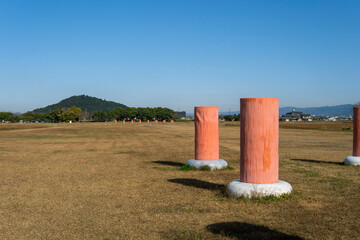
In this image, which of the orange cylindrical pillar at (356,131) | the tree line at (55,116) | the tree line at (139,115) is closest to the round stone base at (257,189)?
the orange cylindrical pillar at (356,131)

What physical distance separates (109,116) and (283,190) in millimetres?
176851

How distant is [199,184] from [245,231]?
4322 millimetres

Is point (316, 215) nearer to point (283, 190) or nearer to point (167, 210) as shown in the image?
point (283, 190)

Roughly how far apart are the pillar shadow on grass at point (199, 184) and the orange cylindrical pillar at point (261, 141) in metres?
1.35

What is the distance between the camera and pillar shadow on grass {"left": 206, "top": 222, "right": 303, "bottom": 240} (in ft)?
18.3

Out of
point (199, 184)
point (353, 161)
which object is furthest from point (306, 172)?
point (199, 184)

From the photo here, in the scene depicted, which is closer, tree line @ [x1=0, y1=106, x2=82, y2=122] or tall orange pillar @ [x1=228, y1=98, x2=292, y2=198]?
tall orange pillar @ [x1=228, y1=98, x2=292, y2=198]

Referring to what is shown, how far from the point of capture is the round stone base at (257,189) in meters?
7.98

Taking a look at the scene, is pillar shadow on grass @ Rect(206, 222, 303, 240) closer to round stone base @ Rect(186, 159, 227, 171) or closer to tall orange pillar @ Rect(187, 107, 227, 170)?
round stone base @ Rect(186, 159, 227, 171)

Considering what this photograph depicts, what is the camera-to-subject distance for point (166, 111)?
18488cm

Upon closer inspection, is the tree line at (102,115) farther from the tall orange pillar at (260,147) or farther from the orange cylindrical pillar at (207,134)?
A: the tall orange pillar at (260,147)

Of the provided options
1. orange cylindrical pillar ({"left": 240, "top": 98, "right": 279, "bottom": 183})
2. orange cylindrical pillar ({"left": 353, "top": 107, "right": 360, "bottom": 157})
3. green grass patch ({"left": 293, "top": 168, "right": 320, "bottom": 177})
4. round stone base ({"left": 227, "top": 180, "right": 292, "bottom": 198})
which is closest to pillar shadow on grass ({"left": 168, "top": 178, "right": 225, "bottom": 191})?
round stone base ({"left": 227, "top": 180, "right": 292, "bottom": 198})

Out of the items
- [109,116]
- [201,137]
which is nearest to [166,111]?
[109,116]

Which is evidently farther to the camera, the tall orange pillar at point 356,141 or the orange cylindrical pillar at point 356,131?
the orange cylindrical pillar at point 356,131
